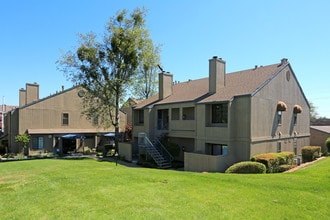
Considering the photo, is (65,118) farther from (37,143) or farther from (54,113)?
(37,143)

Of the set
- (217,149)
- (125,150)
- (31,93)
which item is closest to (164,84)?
(125,150)

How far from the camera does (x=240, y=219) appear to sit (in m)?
7.21

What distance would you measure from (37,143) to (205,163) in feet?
70.8

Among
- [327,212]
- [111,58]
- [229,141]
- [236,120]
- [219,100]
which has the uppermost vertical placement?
[111,58]

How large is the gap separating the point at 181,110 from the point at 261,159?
29.8ft

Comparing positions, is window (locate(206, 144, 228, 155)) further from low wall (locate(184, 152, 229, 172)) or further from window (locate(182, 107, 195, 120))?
window (locate(182, 107, 195, 120))

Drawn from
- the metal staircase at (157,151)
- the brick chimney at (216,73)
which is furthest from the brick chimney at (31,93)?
the brick chimney at (216,73)

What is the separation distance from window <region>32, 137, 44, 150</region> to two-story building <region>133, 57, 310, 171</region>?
1230 centimetres

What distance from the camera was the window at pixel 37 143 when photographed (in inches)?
1180

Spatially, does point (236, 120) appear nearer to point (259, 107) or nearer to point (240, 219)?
point (259, 107)

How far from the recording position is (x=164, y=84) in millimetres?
28297

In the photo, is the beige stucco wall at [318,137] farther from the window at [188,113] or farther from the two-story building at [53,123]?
the two-story building at [53,123]

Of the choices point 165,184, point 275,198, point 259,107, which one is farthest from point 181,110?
point 275,198

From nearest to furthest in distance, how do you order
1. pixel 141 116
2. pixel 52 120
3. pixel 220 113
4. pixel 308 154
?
pixel 220 113
pixel 308 154
pixel 141 116
pixel 52 120
